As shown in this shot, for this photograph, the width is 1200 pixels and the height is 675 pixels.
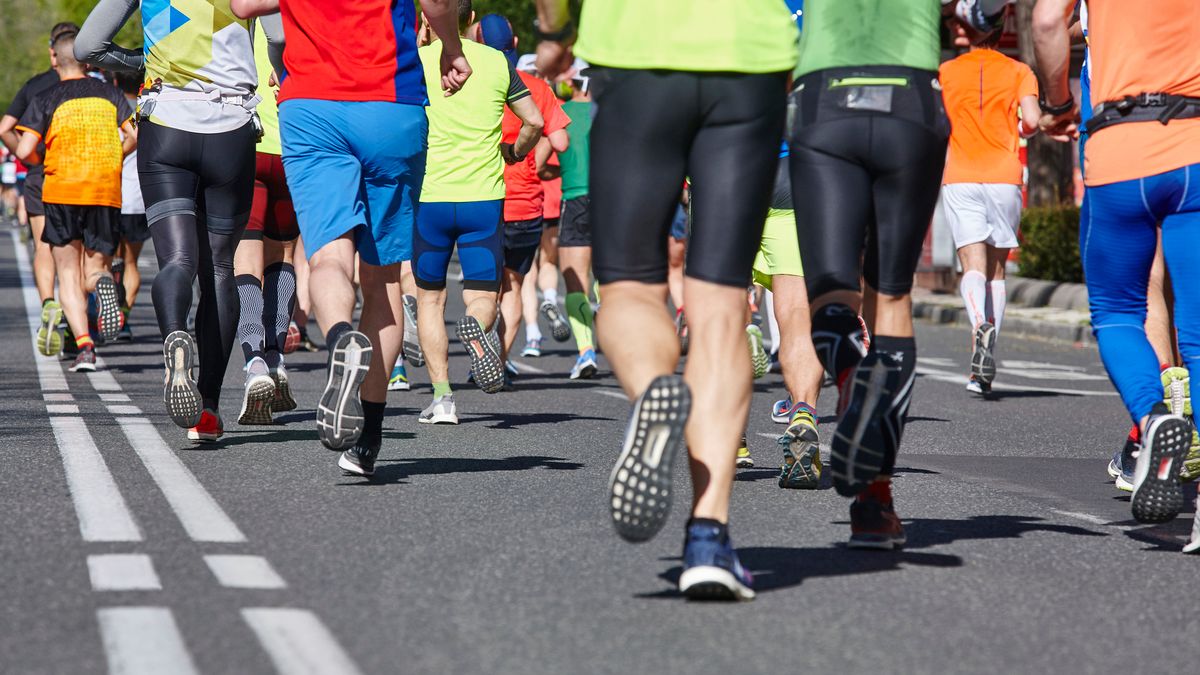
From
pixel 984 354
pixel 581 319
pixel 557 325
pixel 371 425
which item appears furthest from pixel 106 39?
pixel 557 325

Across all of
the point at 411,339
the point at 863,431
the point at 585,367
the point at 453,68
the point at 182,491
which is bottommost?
the point at 585,367

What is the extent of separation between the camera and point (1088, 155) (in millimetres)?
5824

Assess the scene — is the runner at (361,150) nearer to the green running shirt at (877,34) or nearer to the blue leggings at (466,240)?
the green running shirt at (877,34)

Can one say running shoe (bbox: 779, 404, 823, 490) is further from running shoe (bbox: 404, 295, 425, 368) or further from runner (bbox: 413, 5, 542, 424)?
running shoe (bbox: 404, 295, 425, 368)

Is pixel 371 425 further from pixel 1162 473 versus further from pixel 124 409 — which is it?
pixel 124 409

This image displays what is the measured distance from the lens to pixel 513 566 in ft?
16.3

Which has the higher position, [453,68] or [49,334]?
[453,68]

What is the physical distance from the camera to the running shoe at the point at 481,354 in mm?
9562

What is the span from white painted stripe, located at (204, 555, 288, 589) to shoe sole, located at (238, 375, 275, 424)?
2.80m

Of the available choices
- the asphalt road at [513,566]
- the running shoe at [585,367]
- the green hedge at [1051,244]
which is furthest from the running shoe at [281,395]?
the green hedge at [1051,244]

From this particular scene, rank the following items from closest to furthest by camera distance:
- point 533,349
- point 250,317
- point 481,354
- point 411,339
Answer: point 250,317
point 481,354
point 411,339
point 533,349

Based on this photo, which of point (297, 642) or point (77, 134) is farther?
point (77, 134)

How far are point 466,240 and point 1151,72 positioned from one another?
4.91 meters

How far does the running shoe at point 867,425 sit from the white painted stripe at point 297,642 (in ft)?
4.80
